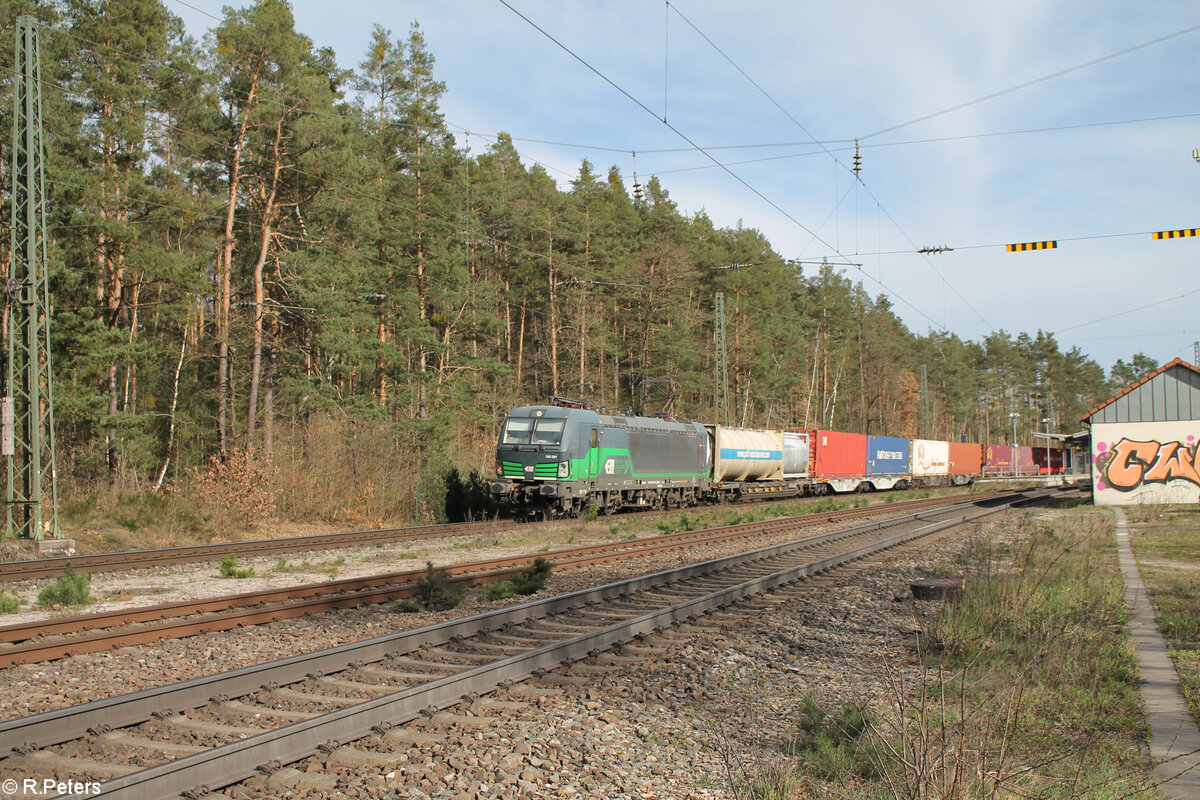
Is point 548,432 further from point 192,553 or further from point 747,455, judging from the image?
point 747,455

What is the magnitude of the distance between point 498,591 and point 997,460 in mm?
74753

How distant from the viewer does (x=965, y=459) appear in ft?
193

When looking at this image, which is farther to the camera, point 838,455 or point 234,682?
point 838,455

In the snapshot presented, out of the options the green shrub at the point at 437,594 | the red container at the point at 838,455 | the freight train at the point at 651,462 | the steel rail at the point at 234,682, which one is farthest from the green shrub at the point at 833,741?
the red container at the point at 838,455

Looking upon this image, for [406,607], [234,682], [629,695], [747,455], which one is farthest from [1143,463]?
[234,682]

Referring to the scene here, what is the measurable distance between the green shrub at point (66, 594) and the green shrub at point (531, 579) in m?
5.22

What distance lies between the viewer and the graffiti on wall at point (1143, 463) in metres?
28.4

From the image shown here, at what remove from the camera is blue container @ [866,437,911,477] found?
42.8 m

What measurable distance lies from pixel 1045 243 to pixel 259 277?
23.4 metres

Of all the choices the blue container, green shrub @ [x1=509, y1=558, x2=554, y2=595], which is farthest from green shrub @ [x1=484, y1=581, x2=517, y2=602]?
the blue container

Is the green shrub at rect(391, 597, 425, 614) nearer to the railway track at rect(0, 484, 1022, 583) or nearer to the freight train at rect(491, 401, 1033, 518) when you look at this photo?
the railway track at rect(0, 484, 1022, 583)

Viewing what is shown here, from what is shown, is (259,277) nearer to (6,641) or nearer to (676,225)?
(6,641)

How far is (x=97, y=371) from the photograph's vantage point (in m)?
24.7

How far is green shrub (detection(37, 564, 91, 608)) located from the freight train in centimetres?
1243
